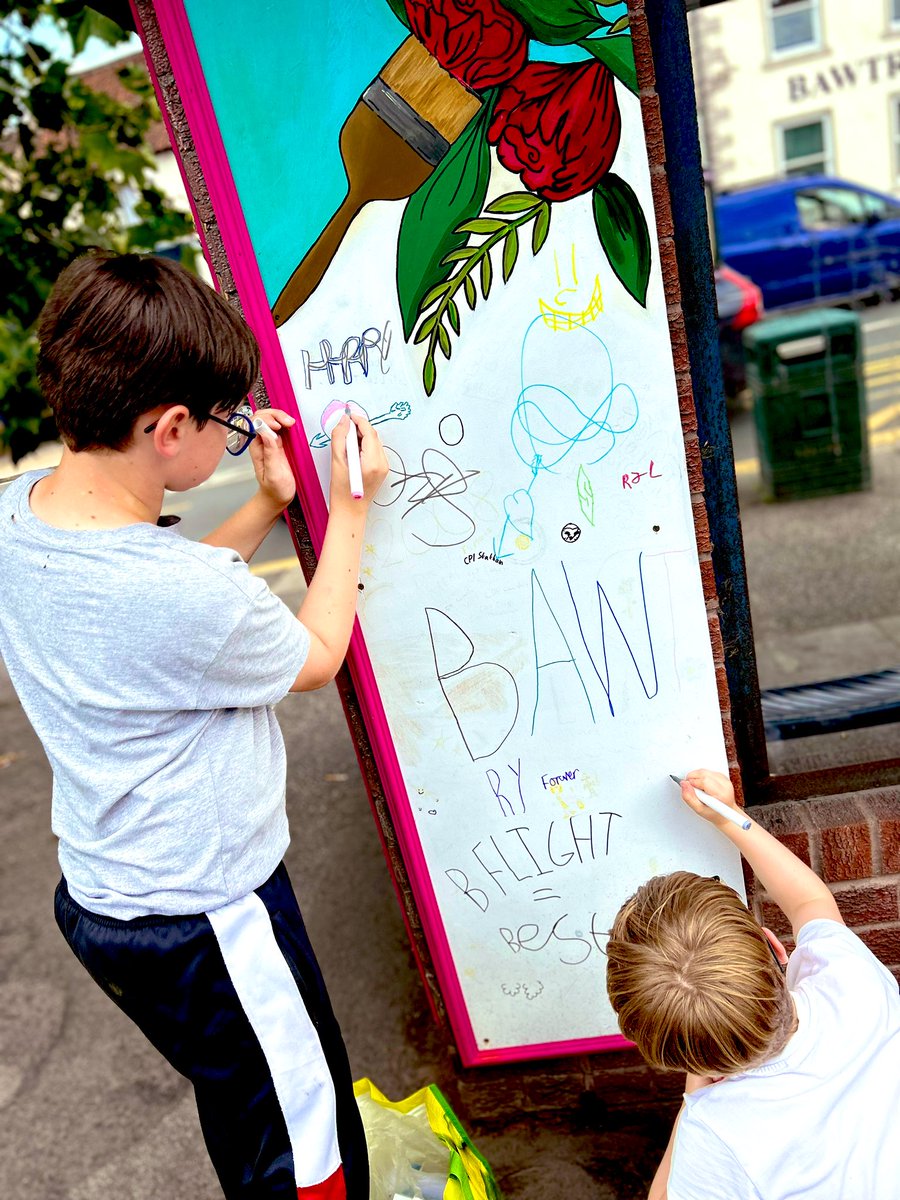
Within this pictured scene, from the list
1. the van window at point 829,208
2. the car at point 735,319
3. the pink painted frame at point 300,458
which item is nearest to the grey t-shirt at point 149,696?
the pink painted frame at point 300,458

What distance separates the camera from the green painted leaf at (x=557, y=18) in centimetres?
160

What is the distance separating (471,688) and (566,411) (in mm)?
570

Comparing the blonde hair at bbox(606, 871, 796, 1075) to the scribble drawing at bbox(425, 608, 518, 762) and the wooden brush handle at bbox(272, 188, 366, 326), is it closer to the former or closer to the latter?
the scribble drawing at bbox(425, 608, 518, 762)

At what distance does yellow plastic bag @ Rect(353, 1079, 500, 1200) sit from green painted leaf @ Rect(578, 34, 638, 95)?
1912 millimetres

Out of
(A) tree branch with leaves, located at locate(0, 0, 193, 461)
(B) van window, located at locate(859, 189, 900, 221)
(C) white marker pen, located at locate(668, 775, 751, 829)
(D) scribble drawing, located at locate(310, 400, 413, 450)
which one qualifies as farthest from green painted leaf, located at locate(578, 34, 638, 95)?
(B) van window, located at locate(859, 189, 900, 221)

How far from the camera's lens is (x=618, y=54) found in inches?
63.6

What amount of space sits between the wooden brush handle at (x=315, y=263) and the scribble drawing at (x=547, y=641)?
0.64m

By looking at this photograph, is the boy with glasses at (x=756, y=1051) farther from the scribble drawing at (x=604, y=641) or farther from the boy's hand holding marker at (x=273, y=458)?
the boy's hand holding marker at (x=273, y=458)

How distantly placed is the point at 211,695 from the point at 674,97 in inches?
49.6

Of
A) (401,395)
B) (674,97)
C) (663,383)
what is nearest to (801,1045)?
(663,383)

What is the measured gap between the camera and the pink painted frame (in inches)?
66.2

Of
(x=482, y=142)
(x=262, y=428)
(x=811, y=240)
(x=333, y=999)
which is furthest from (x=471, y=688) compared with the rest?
(x=811, y=240)

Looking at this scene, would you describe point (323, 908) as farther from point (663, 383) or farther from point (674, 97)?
point (674, 97)

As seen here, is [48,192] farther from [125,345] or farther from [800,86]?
[800,86]
